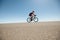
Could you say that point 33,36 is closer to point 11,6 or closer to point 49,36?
point 49,36

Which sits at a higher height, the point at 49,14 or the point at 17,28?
the point at 49,14

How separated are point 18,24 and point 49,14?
0.62m

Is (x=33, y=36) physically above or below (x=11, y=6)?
below

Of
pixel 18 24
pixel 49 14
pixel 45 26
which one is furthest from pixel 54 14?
pixel 18 24

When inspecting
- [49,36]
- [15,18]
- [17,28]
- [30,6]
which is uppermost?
[30,6]

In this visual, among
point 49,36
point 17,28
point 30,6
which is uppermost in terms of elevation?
point 30,6

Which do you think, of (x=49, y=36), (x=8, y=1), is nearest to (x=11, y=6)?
(x=8, y=1)

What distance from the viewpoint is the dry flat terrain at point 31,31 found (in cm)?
270

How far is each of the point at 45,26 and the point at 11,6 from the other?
2.45 ft

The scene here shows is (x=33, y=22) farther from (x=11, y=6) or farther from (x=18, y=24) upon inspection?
(x=11, y=6)

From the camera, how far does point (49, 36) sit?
2.69 meters

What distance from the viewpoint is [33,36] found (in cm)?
270

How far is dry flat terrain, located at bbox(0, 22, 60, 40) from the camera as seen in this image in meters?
2.70

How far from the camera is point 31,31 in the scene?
275 cm
